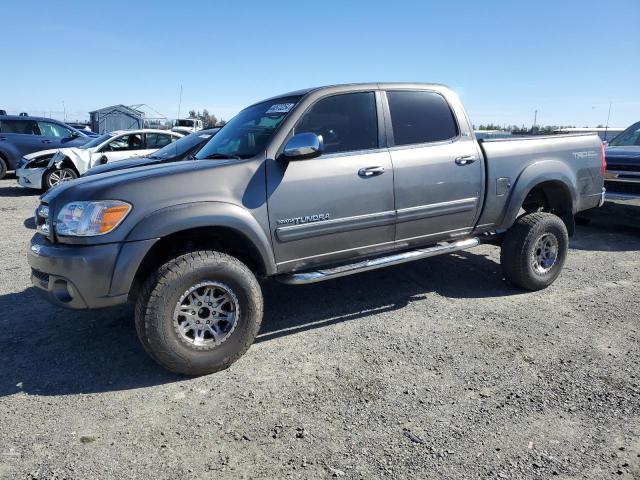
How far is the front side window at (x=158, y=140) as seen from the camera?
11.9 metres

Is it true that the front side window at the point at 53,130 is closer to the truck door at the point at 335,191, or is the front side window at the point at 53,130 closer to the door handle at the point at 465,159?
the truck door at the point at 335,191

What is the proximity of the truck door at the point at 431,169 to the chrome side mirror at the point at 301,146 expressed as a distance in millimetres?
851

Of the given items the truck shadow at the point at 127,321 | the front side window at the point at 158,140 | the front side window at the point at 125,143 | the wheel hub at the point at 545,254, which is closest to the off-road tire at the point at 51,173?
the front side window at the point at 125,143

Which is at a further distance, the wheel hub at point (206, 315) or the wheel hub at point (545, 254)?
the wheel hub at point (545, 254)

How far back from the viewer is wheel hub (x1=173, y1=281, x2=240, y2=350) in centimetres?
338

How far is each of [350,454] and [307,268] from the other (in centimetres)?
163

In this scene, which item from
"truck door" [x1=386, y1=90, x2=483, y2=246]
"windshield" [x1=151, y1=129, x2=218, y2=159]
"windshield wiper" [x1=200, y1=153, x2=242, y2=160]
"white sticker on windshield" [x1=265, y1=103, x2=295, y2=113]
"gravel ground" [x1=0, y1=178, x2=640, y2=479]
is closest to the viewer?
"gravel ground" [x1=0, y1=178, x2=640, y2=479]

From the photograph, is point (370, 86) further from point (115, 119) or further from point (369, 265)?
point (115, 119)

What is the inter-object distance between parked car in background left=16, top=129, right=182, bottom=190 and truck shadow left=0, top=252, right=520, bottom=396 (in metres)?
6.94

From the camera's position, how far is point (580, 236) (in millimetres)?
7789

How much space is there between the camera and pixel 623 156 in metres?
7.55

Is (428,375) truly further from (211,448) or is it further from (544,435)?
(211,448)

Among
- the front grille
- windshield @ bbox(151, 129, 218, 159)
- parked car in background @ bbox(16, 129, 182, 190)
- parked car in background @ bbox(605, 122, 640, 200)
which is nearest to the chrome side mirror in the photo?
the front grille

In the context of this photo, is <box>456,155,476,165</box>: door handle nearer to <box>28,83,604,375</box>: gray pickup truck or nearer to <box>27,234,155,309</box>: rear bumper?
<box>28,83,604,375</box>: gray pickup truck
